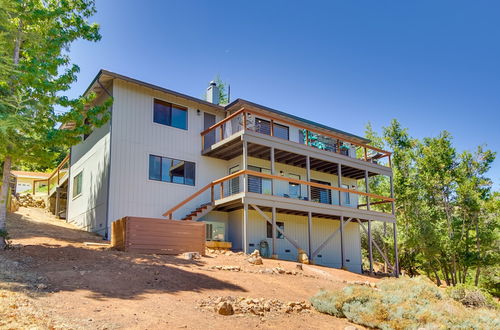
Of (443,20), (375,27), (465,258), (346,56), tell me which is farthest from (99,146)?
(465,258)

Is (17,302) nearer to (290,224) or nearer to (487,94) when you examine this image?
(290,224)

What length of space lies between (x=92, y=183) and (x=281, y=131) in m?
9.83

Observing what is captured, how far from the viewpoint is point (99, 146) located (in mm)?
19859

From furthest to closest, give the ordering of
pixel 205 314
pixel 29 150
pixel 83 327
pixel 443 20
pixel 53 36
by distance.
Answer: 1. pixel 443 20
2. pixel 53 36
3. pixel 29 150
4. pixel 205 314
5. pixel 83 327

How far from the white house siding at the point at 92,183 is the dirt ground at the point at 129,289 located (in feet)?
13.6

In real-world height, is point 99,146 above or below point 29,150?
above

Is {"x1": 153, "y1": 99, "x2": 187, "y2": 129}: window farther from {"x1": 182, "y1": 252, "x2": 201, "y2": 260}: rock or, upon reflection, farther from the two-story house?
{"x1": 182, "y1": 252, "x2": 201, "y2": 260}: rock

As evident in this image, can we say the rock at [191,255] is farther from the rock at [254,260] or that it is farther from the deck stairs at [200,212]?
the deck stairs at [200,212]

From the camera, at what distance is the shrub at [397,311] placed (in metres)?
9.11

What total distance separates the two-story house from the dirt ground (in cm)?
446

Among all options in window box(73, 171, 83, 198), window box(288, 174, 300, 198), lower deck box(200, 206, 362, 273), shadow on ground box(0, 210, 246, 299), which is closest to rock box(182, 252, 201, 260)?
shadow on ground box(0, 210, 246, 299)

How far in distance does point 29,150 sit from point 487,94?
26274mm

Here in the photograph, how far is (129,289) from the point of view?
9.18 meters

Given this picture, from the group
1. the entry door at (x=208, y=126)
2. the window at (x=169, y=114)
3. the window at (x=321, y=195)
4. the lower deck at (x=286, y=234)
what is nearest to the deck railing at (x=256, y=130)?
the entry door at (x=208, y=126)
